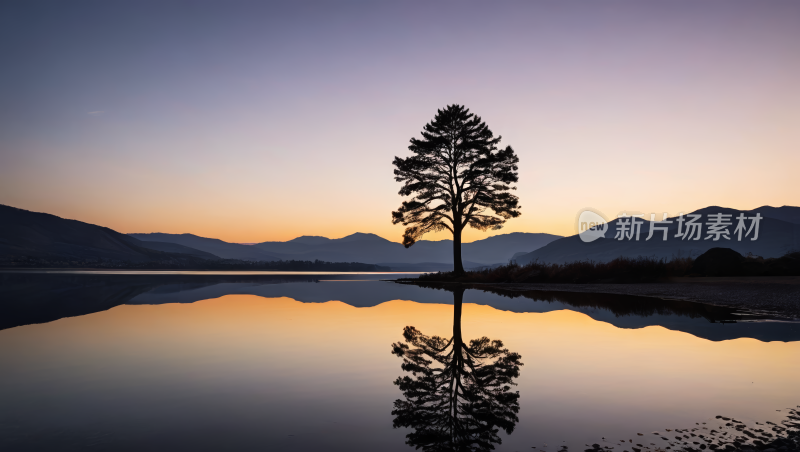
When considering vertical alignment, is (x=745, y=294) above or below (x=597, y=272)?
below

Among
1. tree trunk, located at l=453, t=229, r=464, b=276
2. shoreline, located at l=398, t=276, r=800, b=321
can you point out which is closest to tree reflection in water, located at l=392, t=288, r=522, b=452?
shoreline, located at l=398, t=276, r=800, b=321

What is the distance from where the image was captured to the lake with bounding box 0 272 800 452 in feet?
11.5

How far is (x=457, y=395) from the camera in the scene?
180 inches

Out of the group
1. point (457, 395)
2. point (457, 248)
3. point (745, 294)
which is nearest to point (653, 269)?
point (745, 294)

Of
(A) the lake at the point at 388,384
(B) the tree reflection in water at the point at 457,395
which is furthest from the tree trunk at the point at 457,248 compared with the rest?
(B) the tree reflection in water at the point at 457,395

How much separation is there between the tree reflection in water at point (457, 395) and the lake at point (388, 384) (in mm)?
22

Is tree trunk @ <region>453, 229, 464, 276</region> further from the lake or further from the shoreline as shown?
the lake

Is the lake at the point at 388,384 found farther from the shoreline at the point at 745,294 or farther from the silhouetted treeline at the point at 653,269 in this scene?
the silhouetted treeline at the point at 653,269

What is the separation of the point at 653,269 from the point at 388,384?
2530 cm

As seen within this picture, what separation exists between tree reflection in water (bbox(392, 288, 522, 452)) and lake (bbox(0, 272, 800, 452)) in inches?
0.9

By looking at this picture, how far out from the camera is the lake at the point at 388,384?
3.51 m

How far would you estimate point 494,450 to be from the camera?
3244 mm

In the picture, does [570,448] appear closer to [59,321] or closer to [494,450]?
[494,450]

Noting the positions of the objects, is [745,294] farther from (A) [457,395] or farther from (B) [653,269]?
(A) [457,395]
